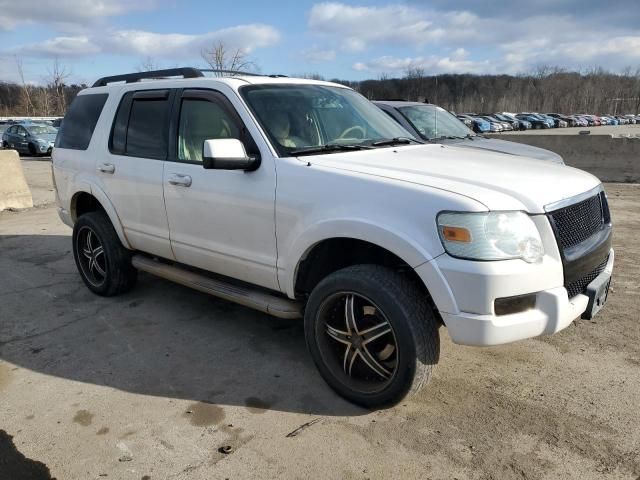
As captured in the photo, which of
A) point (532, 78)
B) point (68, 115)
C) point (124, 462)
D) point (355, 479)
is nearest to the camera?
point (355, 479)

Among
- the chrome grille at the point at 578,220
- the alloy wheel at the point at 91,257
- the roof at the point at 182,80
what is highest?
the roof at the point at 182,80

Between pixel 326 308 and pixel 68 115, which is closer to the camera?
pixel 326 308

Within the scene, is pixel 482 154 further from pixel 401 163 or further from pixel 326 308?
pixel 326 308

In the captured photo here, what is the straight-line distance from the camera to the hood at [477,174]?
2.70 metres

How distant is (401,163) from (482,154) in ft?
3.13

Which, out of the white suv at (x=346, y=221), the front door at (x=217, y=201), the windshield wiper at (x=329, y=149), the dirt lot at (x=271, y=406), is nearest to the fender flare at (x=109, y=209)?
the white suv at (x=346, y=221)

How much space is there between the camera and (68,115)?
5348mm

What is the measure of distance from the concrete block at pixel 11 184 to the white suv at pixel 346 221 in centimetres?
672

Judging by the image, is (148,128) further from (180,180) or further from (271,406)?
(271,406)

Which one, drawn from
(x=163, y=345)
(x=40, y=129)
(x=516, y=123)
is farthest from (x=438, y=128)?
(x=516, y=123)

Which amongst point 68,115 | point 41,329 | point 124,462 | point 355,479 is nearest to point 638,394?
point 355,479

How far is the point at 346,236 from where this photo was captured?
295 centimetres

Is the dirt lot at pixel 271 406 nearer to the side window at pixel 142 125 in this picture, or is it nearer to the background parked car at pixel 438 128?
the side window at pixel 142 125

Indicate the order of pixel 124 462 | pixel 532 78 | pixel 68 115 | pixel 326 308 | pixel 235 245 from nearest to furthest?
1. pixel 124 462
2. pixel 326 308
3. pixel 235 245
4. pixel 68 115
5. pixel 532 78
